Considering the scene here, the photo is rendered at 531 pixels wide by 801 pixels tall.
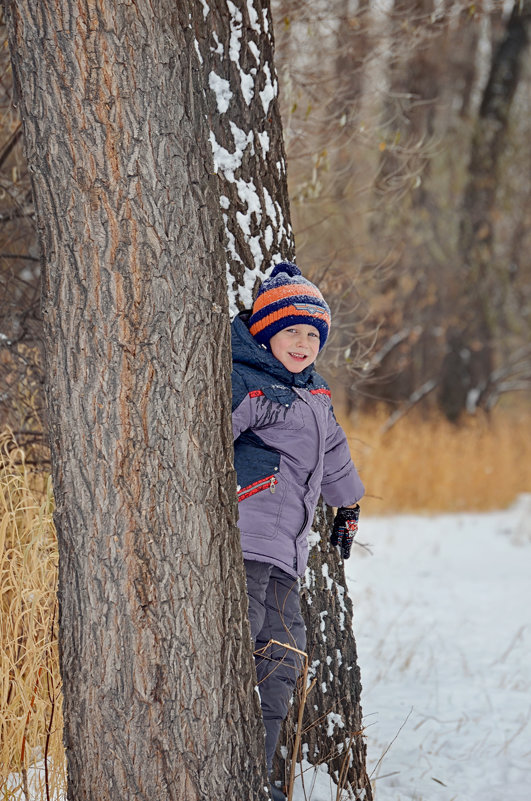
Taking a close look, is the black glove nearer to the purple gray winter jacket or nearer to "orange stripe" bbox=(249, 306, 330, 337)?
the purple gray winter jacket

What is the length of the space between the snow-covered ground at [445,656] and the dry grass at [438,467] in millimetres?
426

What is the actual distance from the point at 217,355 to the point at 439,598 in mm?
4978

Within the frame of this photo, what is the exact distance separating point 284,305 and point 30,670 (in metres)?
1.51

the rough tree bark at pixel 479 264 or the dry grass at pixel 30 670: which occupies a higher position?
the rough tree bark at pixel 479 264

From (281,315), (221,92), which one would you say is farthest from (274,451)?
(221,92)

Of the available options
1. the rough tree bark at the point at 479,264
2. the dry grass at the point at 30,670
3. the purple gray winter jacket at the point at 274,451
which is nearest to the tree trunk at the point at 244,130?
the purple gray winter jacket at the point at 274,451

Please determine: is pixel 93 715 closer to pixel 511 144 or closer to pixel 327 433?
pixel 327 433

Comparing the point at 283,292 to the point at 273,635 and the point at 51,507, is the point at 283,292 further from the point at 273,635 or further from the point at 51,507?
the point at 51,507

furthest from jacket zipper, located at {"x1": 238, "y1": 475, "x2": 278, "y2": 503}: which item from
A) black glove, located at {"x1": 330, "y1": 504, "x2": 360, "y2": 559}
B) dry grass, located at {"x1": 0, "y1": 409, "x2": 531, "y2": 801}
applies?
dry grass, located at {"x1": 0, "y1": 409, "x2": 531, "y2": 801}

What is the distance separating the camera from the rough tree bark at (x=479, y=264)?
37.9ft

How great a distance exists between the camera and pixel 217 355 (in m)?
2.05

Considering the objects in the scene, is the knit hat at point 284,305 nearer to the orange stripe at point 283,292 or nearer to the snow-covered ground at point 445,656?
the orange stripe at point 283,292

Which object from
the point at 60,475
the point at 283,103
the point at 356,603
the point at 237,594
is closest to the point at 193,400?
the point at 60,475

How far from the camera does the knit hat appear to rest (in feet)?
8.63
